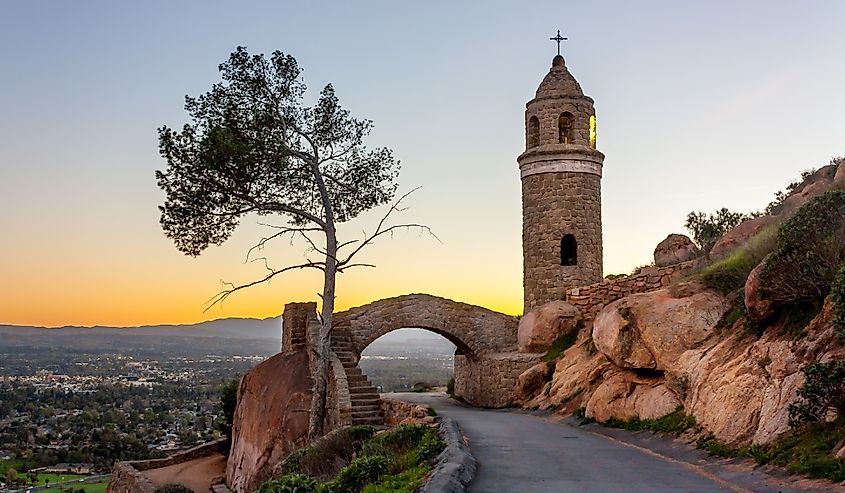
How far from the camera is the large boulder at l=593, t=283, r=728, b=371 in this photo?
15117 mm

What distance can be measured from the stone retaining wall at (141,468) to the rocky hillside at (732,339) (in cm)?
1479

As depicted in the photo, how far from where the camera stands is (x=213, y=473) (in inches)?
1118

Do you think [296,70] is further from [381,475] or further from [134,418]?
[134,418]

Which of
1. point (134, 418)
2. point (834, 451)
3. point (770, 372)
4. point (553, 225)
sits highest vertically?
point (553, 225)

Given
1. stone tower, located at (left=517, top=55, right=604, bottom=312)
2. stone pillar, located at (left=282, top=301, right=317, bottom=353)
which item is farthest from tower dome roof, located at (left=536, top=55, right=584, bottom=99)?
stone pillar, located at (left=282, top=301, right=317, bottom=353)

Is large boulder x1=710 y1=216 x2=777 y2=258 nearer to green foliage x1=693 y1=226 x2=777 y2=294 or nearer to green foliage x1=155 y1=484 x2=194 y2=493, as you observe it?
green foliage x1=693 y1=226 x2=777 y2=294

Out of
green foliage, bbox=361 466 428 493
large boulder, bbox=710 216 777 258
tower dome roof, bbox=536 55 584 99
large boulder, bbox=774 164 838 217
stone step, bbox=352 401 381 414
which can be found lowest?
green foliage, bbox=361 466 428 493

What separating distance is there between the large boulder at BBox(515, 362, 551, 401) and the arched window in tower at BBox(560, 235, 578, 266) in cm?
575

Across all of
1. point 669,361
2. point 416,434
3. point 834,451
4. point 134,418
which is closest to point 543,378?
point 669,361

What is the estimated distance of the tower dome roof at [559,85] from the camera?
27.3 m

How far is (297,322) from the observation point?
2445 cm

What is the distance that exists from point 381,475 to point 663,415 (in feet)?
20.0

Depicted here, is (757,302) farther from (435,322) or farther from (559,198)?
(559,198)

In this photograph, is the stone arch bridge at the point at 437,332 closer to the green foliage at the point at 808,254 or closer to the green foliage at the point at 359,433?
the green foliage at the point at 359,433
